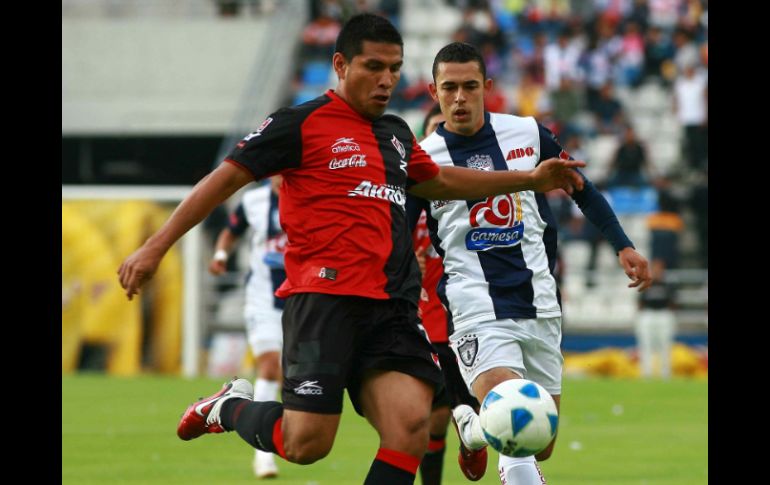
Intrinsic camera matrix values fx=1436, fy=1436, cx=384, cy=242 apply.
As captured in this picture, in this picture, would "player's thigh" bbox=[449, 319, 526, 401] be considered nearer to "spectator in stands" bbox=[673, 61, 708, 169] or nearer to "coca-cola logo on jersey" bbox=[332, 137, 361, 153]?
"coca-cola logo on jersey" bbox=[332, 137, 361, 153]

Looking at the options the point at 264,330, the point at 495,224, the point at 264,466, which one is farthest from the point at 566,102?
the point at 495,224

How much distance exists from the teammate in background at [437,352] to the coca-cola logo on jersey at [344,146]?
1617mm

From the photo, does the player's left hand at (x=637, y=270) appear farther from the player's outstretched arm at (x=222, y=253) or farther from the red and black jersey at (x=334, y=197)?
the player's outstretched arm at (x=222, y=253)

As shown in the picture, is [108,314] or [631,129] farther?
[631,129]

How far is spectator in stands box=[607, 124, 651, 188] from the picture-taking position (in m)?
24.4

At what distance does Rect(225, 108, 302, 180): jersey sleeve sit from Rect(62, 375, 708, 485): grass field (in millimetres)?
3867

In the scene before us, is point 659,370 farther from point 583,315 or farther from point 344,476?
point 344,476

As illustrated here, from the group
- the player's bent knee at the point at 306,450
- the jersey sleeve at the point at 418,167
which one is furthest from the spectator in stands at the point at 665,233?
the player's bent knee at the point at 306,450

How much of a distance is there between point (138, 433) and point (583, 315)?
443 inches

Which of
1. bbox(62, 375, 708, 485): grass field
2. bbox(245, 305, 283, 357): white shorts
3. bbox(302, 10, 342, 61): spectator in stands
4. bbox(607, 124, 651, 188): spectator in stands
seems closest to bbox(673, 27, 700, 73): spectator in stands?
bbox(607, 124, 651, 188): spectator in stands

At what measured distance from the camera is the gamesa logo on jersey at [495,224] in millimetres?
8008

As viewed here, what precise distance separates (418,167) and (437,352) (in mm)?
1863
